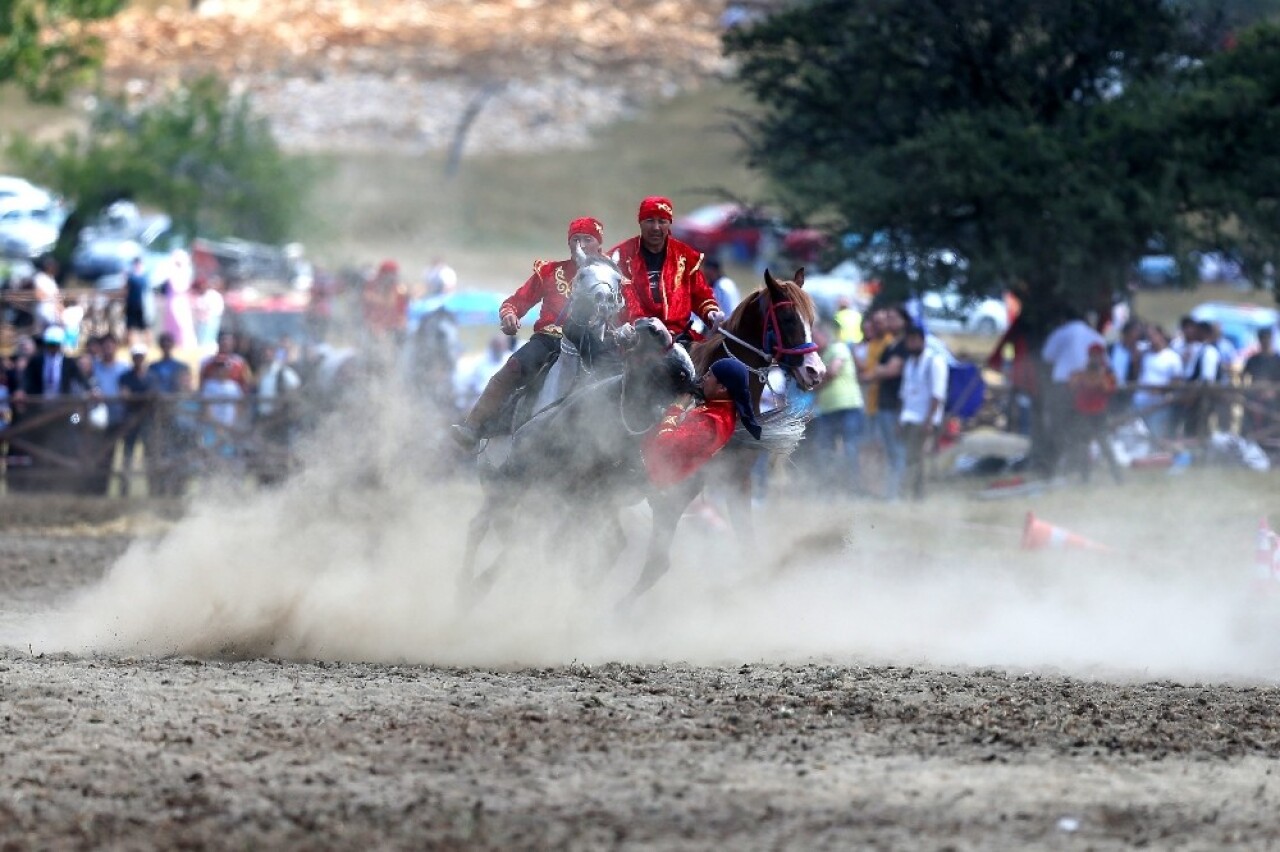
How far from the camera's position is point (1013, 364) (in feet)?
70.3

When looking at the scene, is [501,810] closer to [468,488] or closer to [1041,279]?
[468,488]

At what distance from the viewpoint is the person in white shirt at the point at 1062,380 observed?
19.9m

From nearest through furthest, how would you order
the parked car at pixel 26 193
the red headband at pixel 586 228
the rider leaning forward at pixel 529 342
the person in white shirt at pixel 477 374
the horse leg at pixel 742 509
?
the red headband at pixel 586 228
the rider leaning forward at pixel 529 342
the horse leg at pixel 742 509
the person in white shirt at pixel 477 374
the parked car at pixel 26 193

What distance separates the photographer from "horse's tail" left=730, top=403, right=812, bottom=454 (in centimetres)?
1085

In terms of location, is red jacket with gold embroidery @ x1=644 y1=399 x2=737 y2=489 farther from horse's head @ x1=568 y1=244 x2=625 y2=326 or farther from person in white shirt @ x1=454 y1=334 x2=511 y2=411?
person in white shirt @ x1=454 y1=334 x2=511 y2=411

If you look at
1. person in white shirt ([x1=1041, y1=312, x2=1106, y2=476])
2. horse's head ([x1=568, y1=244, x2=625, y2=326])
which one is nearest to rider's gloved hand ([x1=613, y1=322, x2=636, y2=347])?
horse's head ([x1=568, y1=244, x2=625, y2=326])

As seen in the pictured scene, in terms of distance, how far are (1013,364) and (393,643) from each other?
41.4ft

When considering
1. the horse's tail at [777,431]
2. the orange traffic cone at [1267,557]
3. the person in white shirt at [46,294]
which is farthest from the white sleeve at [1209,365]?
the person in white shirt at [46,294]

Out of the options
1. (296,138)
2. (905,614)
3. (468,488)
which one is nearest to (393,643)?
(905,614)

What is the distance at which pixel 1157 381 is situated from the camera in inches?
828

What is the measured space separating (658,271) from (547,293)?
71 cm

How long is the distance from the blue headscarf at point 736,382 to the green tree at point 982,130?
399 inches

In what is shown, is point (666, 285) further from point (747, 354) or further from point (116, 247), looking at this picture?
point (116, 247)

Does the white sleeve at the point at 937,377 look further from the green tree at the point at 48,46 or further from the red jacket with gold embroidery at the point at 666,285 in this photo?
the green tree at the point at 48,46
